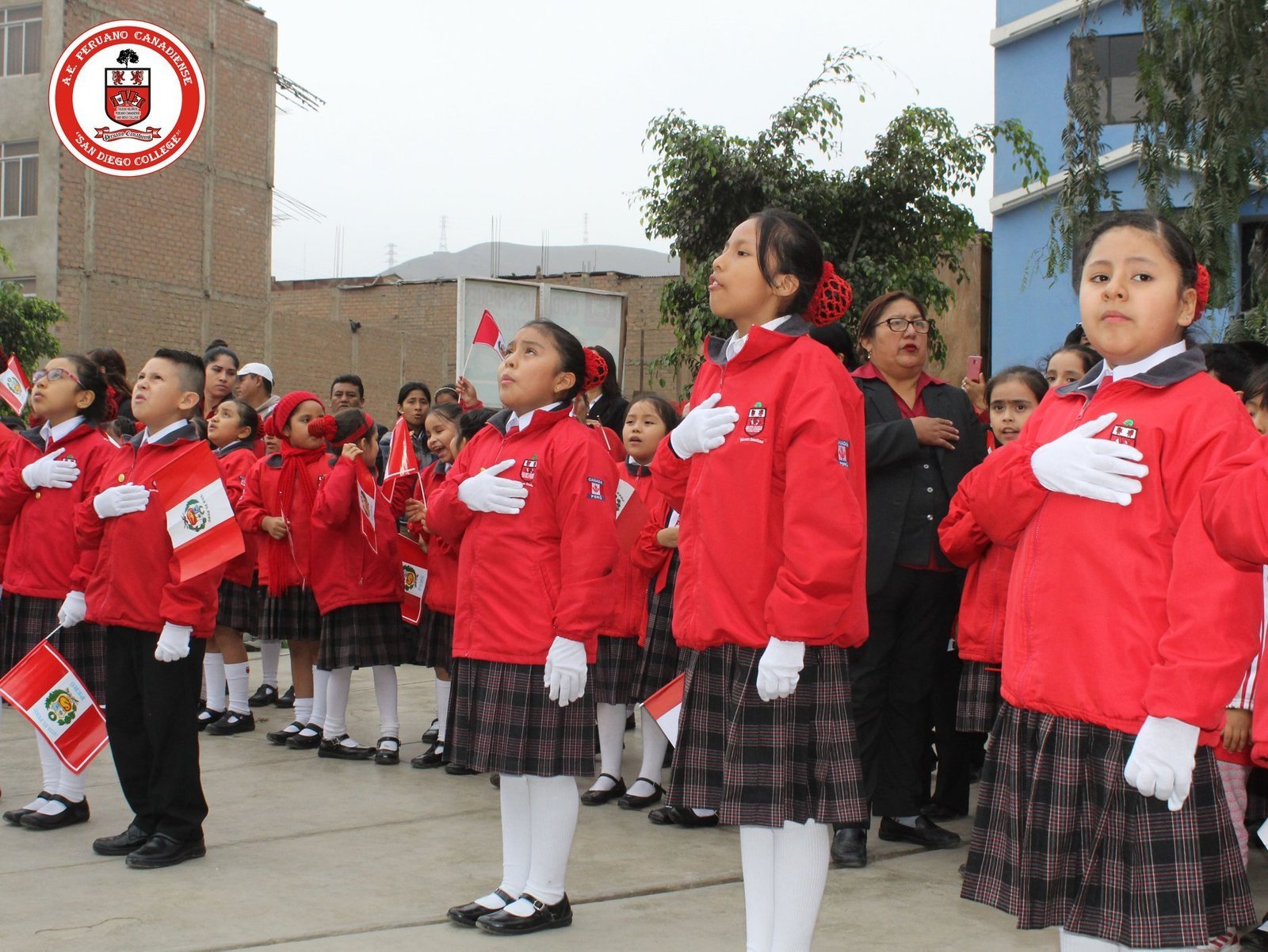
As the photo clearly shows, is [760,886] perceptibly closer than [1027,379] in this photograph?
Yes

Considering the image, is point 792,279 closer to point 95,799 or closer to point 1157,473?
point 1157,473

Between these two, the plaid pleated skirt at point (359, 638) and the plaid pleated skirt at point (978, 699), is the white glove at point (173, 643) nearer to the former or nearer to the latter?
the plaid pleated skirt at point (359, 638)

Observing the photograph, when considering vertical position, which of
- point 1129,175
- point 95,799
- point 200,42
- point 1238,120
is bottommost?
point 95,799

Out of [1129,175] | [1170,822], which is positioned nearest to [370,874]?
[1170,822]

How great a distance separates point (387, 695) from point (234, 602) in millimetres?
1378

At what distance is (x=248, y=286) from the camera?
27.2 meters

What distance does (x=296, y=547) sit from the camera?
6.55 m

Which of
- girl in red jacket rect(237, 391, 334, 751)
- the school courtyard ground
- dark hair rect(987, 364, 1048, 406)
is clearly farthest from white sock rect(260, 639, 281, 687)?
dark hair rect(987, 364, 1048, 406)

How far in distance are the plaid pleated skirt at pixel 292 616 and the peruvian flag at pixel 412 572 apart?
52 cm

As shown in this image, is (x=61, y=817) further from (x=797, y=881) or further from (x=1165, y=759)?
(x=1165, y=759)

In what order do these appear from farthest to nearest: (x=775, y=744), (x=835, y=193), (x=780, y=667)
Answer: (x=835, y=193) < (x=775, y=744) < (x=780, y=667)

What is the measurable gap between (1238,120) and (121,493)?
16.7 ft

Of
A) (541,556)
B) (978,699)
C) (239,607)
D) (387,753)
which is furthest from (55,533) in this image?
(978,699)

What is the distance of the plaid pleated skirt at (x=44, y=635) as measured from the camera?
494cm
